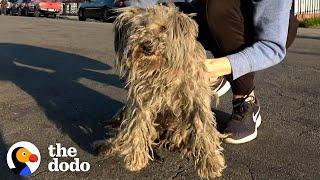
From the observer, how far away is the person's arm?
12.0 ft

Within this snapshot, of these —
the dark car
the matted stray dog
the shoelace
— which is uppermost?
the matted stray dog

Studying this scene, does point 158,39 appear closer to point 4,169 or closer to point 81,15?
Answer: point 4,169

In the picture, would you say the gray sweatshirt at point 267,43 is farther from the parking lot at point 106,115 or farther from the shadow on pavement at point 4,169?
the shadow on pavement at point 4,169

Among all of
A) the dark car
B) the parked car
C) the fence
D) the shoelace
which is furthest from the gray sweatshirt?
the parked car

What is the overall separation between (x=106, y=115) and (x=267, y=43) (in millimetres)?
1847

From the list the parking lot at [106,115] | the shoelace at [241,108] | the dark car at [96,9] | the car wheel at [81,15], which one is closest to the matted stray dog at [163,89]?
the parking lot at [106,115]

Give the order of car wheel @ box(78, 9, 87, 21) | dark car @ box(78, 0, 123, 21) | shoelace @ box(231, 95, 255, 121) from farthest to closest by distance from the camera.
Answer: car wheel @ box(78, 9, 87, 21), dark car @ box(78, 0, 123, 21), shoelace @ box(231, 95, 255, 121)

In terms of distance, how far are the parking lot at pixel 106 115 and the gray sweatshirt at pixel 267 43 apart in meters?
0.68

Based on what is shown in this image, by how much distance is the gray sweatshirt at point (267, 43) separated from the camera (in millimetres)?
3668

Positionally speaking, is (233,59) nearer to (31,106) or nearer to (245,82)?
(245,82)

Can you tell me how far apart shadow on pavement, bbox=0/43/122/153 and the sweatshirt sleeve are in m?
1.26

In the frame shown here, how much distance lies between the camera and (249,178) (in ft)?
11.5

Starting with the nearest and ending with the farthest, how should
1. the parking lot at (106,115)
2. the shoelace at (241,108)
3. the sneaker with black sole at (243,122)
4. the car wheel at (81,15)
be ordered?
the parking lot at (106,115) < the sneaker with black sole at (243,122) < the shoelace at (241,108) < the car wheel at (81,15)

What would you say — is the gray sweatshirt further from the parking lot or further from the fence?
Answer: the fence
